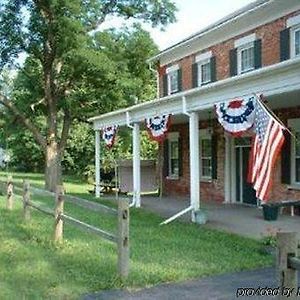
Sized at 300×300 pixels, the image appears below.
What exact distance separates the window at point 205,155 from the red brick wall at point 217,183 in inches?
10.5

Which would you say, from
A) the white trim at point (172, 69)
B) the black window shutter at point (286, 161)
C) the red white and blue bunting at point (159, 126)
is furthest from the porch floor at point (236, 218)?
the white trim at point (172, 69)

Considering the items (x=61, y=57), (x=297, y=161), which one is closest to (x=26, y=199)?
(x=297, y=161)

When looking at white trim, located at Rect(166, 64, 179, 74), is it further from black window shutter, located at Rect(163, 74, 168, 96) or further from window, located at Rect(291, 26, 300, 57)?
window, located at Rect(291, 26, 300, 57)

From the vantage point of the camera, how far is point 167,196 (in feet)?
74.0

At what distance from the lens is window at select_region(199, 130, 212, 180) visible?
65.2 ft

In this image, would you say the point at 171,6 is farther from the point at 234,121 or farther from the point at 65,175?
the point at 65,175

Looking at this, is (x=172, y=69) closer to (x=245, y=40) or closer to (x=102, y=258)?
(x=245, y=40)

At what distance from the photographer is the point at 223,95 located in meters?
12.5

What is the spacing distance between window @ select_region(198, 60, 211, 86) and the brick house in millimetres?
36

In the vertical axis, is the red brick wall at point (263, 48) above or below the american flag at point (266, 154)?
above

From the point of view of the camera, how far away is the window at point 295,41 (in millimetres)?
15016

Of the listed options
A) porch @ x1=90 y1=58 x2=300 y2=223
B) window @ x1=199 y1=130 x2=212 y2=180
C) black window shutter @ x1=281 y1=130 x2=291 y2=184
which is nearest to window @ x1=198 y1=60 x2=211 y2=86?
porch @ x1=90 y1=58 x2=300 y2=223

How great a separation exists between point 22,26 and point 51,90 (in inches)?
121

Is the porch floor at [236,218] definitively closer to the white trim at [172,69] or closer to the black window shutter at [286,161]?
the black window shutter at [286,161]
